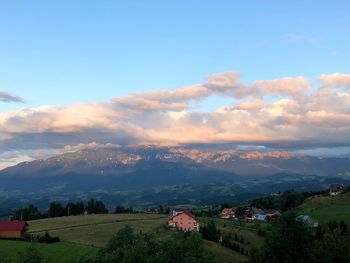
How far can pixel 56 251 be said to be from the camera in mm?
104062

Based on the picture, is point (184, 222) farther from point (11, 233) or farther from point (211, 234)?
point (11, 233)

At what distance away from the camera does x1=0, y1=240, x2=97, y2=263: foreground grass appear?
97.1m

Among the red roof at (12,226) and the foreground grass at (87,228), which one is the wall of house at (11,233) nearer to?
the red roof at (12,226)

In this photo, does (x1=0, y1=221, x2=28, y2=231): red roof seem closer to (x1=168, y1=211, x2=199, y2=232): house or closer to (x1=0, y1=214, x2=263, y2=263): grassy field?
(x1=0, y1=214, x2=263, y2=263): grassy field

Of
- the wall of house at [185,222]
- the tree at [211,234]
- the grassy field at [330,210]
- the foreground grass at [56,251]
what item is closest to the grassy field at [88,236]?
the foreground grass at [56,251]

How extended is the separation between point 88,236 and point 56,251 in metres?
20.9

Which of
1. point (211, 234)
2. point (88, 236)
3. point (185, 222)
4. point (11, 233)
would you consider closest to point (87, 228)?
point (88, 236)

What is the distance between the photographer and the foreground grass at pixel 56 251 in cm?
9712

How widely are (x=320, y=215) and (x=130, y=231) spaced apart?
105 metres

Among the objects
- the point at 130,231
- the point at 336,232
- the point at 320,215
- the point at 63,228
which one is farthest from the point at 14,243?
the point at 320,215

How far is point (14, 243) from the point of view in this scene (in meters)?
115

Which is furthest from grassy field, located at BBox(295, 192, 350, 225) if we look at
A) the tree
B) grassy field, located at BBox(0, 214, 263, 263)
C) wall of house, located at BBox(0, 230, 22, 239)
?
wall of house, located at BBox(0, 230, 22, 239)

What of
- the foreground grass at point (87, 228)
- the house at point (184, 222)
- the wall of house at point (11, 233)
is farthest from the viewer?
the house at point (184, 222)

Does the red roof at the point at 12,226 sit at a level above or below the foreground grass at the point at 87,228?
above
